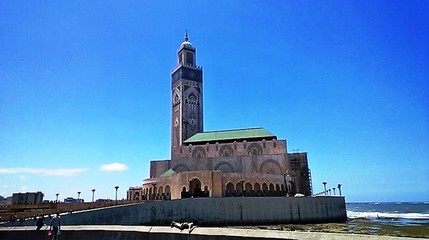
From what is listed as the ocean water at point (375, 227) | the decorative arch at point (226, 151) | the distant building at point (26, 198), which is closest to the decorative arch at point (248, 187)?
the decorative arch at point (226, 151)

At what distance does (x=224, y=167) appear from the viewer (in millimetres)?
61250

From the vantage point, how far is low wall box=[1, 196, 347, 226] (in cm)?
3394

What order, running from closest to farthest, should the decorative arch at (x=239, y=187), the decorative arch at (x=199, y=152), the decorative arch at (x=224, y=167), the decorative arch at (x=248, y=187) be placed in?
the decorative arch at (x=239, y=187)
the decorative arch at (x=248, y=187)
the decorative arch at (x=224, y=167)
the decorative arch at (x=199, y=152)

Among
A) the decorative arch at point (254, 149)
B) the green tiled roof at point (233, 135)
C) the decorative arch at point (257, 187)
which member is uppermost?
the green tiled roof at point (233, 135)

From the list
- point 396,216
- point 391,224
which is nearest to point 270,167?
point 391,224

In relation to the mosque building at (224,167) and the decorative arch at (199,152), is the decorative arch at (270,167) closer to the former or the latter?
the mosque building at (224,167)

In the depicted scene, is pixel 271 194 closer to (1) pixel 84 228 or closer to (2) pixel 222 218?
(2) pixel 222 218

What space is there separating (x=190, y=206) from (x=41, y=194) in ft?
79.5

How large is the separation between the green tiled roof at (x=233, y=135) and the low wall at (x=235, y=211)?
23282 millimetres

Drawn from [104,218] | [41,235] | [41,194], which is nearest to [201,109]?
[41,194]

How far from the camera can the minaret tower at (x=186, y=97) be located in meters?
80.3

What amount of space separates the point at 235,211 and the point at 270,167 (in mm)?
22286

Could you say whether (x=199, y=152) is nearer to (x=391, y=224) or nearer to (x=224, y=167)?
(x=224, y=167)

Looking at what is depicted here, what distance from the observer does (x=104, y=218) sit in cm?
2789
